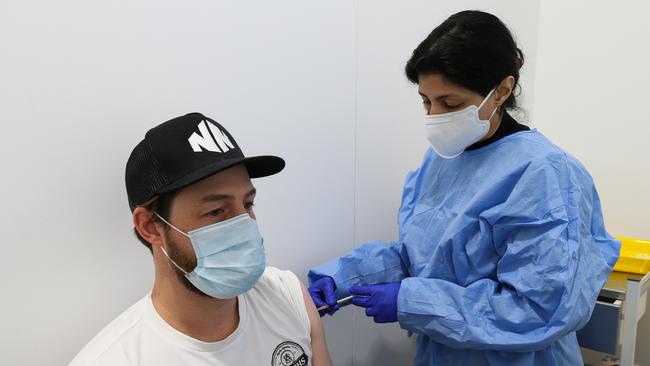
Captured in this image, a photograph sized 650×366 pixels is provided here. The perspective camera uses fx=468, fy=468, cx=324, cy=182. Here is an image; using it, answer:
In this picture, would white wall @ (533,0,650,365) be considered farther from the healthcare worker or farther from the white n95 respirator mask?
the white n95 respirator mask

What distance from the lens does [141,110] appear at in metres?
1.10

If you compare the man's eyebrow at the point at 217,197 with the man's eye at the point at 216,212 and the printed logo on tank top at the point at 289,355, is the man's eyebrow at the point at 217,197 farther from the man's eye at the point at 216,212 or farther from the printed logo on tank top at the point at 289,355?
the printed logo on tank top at the point at 289,355

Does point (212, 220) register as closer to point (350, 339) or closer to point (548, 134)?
point (350, 339)

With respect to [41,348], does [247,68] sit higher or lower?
higher

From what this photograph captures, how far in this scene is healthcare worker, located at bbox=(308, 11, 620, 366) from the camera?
1113 millimetres

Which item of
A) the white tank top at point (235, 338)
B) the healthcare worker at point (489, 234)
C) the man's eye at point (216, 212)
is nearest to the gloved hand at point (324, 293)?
the healthcare worker at point (489, 234)

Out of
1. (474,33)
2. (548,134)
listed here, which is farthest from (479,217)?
(548,134)

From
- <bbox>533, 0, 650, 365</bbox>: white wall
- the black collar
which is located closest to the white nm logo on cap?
the black collar

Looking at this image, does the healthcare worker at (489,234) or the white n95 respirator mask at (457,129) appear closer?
the healthcare worker at (489,234)

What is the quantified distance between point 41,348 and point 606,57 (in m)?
2.59

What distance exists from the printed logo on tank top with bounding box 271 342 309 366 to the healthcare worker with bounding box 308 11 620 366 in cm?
19

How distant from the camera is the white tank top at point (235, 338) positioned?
938 millimetres

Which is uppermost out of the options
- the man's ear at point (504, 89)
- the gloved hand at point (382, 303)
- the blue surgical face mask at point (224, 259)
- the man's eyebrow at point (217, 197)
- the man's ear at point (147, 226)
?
the man's ear at point (504, 89)

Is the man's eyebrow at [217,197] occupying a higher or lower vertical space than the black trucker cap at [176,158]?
lower
